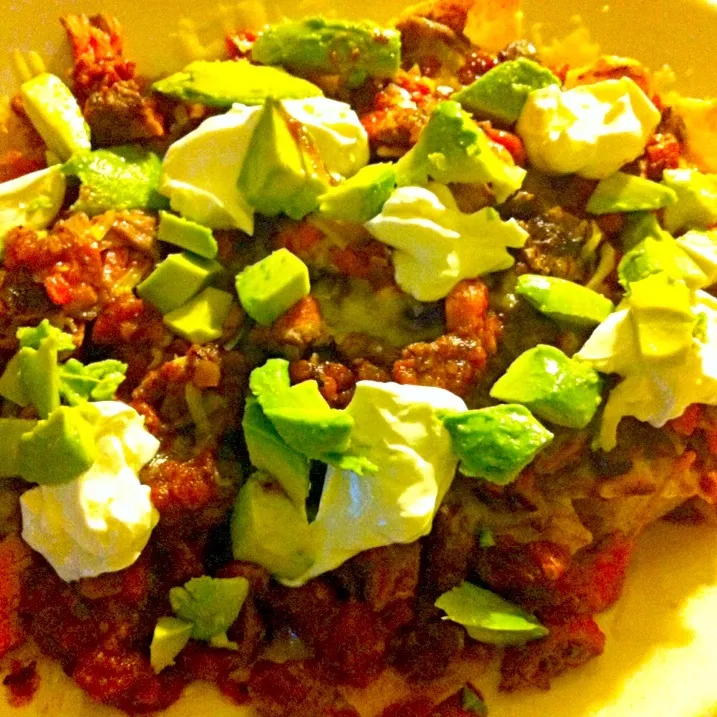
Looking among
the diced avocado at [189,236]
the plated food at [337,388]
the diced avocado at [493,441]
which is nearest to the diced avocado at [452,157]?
the plated food at [337,388]

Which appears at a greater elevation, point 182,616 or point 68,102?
point 68,102

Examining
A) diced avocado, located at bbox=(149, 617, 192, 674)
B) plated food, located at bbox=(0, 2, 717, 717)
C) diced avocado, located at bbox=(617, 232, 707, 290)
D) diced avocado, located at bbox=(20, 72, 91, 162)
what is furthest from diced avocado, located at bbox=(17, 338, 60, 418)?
diced avocado, located at bbox=(617, 232, 707, 290)

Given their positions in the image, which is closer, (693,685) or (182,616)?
(182,616)

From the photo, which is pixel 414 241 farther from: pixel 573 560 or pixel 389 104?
pixel 573 560

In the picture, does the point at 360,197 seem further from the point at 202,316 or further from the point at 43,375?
the point at 43,375

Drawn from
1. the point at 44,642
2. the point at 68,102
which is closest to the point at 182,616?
the point at 44,642

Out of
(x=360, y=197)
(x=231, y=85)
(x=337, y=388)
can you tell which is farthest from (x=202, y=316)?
(x=231, y=85)
